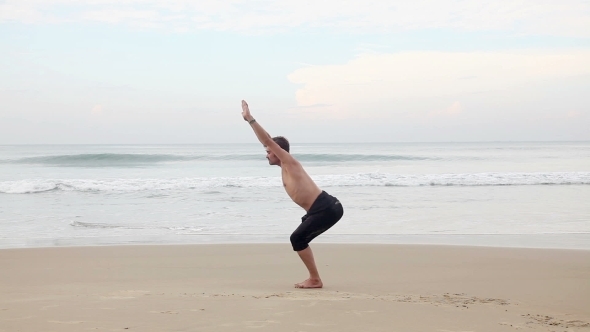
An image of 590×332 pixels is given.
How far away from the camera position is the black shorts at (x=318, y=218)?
4.96 m

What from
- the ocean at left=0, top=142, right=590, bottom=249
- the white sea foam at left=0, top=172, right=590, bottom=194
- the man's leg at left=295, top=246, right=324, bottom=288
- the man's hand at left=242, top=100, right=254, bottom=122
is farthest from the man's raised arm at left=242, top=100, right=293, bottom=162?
the white sea foam at left=0, top=172, right=590, bottom=194

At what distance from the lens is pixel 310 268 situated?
5.23 m

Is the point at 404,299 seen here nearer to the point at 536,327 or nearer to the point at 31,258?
the point at 536,327

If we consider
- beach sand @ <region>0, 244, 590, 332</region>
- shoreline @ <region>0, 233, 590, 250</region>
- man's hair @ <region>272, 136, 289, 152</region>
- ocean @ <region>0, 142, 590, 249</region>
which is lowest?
ocean @ <region>0, 142, 590, 249</region>

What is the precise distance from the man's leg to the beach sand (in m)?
0.11

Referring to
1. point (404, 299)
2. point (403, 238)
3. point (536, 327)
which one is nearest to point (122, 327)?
point (404, 299)

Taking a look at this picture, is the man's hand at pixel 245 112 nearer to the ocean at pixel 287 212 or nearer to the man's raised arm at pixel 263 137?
the man's raised arm at pixel 263 137

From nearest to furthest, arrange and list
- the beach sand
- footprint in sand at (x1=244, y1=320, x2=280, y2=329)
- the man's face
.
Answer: footprint in sand at (x1=244, y1=320, x2=280, y2=329) → the beach sand → the man's face

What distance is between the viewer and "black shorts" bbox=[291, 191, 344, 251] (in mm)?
4965

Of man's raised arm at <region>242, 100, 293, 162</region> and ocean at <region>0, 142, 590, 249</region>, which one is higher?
man's raised arm at <region>242, 100, 293, 162</region>

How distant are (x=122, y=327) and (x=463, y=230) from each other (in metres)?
7.50

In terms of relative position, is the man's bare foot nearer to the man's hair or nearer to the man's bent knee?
the man's bent knee

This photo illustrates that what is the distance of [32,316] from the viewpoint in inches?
156

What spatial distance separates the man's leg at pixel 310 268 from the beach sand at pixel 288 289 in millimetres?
111
